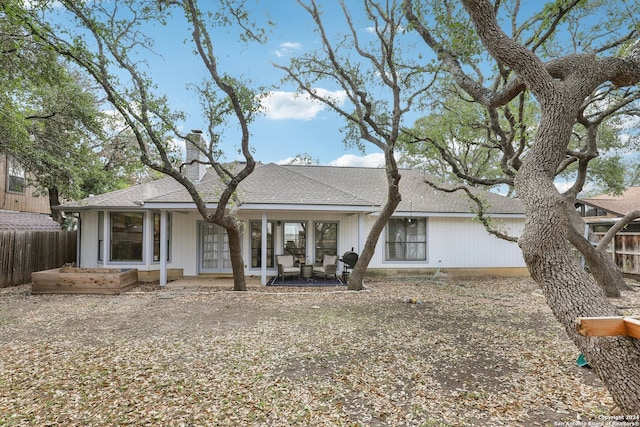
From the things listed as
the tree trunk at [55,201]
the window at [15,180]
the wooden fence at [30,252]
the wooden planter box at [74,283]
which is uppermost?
the window at [15,180]

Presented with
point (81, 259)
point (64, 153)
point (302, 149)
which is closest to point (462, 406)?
point (81, 259)

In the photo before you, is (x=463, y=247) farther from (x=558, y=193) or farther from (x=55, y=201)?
(x=55, y=201)

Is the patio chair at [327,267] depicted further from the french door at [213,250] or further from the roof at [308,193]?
the french door at [213,250]

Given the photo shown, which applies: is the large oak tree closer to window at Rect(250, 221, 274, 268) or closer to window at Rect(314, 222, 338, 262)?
window at Rect(314, 222, 338, 262)

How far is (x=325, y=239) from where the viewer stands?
41.4ft

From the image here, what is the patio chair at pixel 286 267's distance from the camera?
11.6 metres

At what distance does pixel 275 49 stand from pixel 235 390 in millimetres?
8800

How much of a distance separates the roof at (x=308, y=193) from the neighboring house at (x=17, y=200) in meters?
7.25

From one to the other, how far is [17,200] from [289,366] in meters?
21.1

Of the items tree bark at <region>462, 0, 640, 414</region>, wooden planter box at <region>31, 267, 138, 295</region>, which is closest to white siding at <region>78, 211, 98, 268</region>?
wooden planter box at <region>31, 267, 138, 295</region>

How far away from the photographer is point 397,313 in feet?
23.9

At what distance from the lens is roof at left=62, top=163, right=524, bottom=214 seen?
10445 mm

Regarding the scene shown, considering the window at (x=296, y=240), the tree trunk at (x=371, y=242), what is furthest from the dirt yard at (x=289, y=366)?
the window at (x=296, y=240)

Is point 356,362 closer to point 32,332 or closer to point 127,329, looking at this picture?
point 127,329
